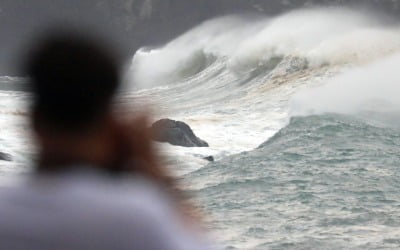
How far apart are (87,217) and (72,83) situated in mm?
227

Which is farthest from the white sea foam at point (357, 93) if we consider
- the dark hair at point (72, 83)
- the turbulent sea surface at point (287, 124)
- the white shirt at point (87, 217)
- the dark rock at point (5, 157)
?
the white shirt at point (87, 217)

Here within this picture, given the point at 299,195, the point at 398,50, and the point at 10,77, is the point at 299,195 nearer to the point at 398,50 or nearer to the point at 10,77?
the point at 398,50

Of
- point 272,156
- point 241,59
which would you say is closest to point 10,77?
point 241,59

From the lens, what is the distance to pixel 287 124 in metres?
15.1

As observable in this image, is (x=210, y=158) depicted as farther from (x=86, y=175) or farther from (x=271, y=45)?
(x=271, y=45)

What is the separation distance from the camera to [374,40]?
80.3ft

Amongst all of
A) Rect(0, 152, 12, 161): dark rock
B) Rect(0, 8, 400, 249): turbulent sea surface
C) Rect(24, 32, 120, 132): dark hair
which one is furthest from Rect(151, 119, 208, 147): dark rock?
Rect(24, 32, 120, 132): dark hair

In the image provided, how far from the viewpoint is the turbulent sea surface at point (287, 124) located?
810cm

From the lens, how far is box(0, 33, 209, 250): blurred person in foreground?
4.09 ft

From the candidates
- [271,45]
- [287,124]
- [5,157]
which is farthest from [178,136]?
[271,45]

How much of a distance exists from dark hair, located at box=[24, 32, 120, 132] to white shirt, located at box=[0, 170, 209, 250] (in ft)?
0.34

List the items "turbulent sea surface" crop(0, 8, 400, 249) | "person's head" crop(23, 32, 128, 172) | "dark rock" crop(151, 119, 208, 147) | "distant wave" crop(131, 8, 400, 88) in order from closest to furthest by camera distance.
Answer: "person's head" crop(23, 32, 128, 172)
"turbulent sea surface" crop(0, 8, 400, 249)
"dark rock" crop(151, 119, 208, 147)
"distant wave" crop(131, 8, 400, 88)

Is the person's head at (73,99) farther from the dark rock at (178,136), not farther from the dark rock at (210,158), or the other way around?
the dark rock at (178,136)

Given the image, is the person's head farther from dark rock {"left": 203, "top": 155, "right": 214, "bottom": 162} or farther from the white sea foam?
the white sea foam
